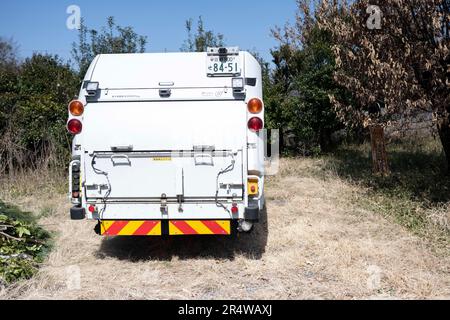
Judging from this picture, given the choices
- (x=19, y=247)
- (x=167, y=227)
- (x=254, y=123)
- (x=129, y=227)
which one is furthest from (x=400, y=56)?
(x=19, y=247)

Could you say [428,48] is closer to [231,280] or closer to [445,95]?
[445,95]

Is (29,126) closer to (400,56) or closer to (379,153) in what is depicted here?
(400,56)

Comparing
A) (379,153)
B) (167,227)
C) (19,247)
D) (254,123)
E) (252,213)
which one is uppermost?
(254,123)

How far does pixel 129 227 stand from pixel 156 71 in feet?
6.20

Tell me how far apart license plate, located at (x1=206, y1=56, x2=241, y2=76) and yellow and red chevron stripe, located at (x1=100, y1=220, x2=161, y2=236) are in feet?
6.25

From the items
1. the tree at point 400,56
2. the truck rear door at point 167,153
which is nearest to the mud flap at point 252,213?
the truck rear door at point 167,153

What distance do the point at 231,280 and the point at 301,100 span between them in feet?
35.3

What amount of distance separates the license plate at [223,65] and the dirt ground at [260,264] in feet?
7.48

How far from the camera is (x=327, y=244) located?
6.33m

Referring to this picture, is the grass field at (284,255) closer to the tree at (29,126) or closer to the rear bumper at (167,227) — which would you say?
the rear bumper at (167,227)

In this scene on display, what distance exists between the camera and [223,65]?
568 cm

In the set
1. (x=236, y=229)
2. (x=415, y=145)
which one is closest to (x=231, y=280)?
(x=236, y=229)

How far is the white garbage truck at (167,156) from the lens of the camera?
5297 millimetres

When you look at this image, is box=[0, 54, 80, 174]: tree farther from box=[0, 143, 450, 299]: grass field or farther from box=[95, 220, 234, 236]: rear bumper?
box=[95, 220, 234, 236]: rear bumper
